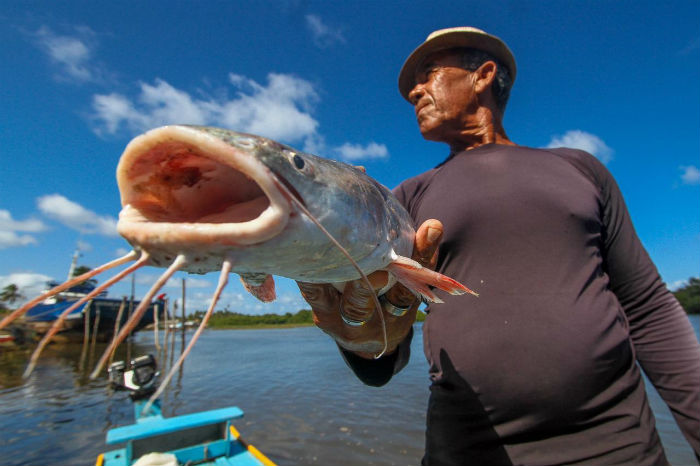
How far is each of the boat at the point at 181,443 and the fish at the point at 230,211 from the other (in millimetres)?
4930

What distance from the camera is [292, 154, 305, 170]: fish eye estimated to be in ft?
3.54

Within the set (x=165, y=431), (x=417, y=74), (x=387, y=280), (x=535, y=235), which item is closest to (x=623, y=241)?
(x=535, y=235)

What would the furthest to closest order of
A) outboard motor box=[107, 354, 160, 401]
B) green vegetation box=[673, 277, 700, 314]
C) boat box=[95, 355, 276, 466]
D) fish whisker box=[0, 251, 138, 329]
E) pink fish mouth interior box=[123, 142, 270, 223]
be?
green vegetation box=[673, 277, 700, 314] < outboard motor box=[107, 354, 160, 401] < boat box=[95, 355, 276, 466] < pink fish mouth interior box=[123, 142, 270, 223] < fish whisker box=[0, 251, 138, 329]

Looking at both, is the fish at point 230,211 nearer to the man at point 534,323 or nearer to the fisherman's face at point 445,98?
the man at point 534,323

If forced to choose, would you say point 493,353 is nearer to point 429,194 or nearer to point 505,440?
point 505,440

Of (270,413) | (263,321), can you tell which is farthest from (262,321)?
(270,413)

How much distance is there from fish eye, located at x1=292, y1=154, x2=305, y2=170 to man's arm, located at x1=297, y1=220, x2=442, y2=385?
0.61 m

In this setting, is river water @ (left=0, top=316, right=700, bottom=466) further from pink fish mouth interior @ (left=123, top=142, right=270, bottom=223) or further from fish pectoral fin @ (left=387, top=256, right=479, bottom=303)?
pink fish mouth interior @ (left=123, top=142, right=270, bottom=223)

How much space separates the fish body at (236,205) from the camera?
2.96ft

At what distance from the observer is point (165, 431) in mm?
5223

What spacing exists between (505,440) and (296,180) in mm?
1542

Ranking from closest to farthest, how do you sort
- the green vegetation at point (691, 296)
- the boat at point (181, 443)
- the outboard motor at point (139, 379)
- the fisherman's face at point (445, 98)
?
the fisherman's face at point (445, 98), the boat at point (181, 443), the outboard motor at point (139, 379), the green vegetation at point (691, 296)

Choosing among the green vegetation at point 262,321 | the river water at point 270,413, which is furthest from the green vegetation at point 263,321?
the river water at point 270,413

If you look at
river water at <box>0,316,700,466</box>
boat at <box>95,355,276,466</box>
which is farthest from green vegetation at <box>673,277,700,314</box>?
boat at <box>95,355,276,466</box>
